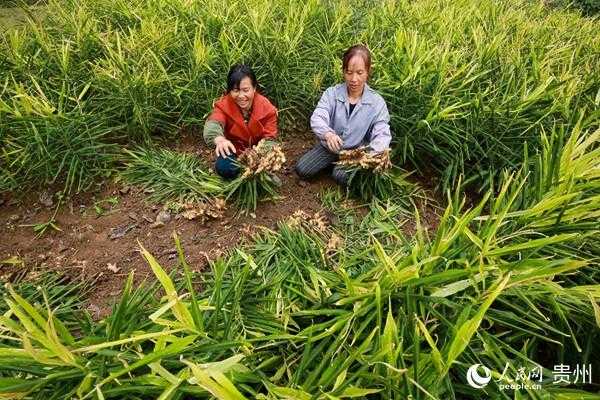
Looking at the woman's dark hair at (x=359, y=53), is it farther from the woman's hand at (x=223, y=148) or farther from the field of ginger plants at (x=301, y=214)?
the woman's hand at (x=223, y=148)

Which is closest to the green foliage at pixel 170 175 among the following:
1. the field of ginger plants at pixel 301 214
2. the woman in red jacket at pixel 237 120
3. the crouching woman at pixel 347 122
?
the field of ginger plants at pixel 301 214

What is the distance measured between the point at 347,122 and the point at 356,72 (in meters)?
0.29

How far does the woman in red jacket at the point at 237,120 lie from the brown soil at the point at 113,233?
30 cm

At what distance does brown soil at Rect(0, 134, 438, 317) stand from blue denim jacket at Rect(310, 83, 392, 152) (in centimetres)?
35

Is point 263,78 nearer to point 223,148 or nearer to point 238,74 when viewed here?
point 238,74

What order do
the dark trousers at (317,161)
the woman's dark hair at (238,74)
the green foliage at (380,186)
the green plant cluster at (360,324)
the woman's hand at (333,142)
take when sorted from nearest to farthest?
the green plant cluster at (360,324) → the woman's dark hair at (238,74) → the woman's hand at (333,142) → the green foliage at (380,186) → the dark trousers at (317,161)

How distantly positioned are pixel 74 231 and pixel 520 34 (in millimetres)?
3252

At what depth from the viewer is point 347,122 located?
7.44ft

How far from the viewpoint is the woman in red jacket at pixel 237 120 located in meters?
2.04

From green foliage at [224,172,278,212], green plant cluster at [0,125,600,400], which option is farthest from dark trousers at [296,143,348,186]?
green plant cluster at [0,125,600,400]

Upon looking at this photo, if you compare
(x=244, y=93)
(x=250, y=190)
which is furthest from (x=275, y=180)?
(x=244, y=93)

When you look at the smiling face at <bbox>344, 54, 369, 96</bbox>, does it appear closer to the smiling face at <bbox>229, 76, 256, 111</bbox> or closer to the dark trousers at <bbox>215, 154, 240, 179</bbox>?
the smiling face at <bbox>229, 76, 256, 111</bbox>

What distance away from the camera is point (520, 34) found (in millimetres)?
3143

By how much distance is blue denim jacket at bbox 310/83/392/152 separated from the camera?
2209mm
